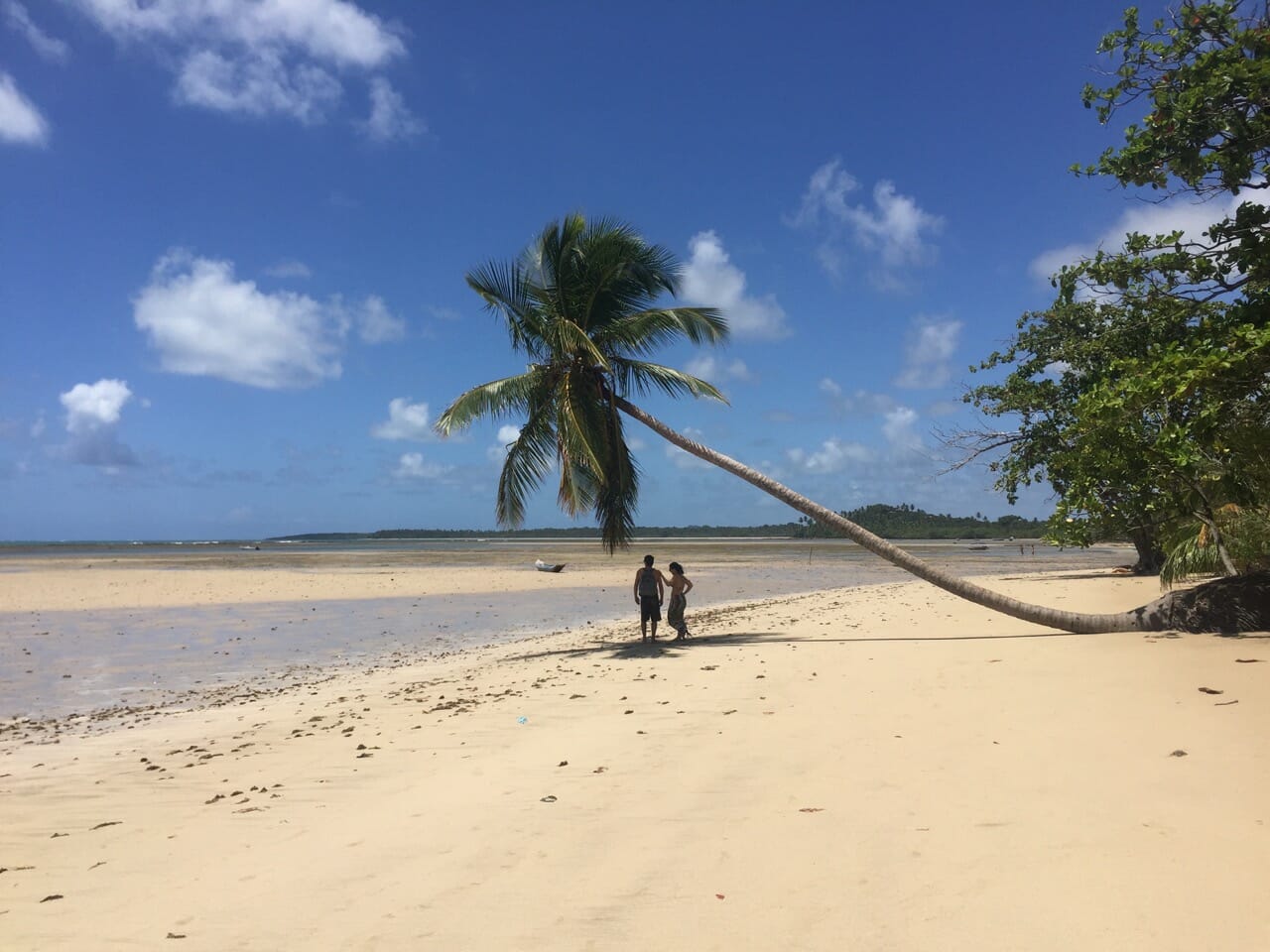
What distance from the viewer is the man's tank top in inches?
534

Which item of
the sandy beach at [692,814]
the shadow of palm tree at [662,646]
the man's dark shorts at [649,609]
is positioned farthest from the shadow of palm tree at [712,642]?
the sandy beach at [692,814]

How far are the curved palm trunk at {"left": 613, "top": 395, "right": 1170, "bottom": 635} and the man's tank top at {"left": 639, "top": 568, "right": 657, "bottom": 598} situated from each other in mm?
2277

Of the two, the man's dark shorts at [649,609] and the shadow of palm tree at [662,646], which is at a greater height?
the man's dark shorts at [649,609]

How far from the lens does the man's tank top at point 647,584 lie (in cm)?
1357

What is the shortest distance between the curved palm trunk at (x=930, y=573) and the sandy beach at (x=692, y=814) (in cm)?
112

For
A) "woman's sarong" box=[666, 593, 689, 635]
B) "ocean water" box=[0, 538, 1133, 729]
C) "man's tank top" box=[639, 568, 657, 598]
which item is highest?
"man's tank top" box=[639, 568, 657, 598]

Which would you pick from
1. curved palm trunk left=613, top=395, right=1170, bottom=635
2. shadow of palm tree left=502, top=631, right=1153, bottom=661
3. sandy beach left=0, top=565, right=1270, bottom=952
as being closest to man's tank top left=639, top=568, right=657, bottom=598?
shadow of palm tree left=502, top=631, right=1153, bottom=661

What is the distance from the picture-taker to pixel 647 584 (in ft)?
44.6

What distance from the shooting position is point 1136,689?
7.04 m

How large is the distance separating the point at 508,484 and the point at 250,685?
16.9 feet

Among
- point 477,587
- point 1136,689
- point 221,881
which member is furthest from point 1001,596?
point 477,587

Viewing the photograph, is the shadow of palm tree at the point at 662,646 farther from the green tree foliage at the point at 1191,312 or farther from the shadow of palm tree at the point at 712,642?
the green tree foliage at the point at 1191,312

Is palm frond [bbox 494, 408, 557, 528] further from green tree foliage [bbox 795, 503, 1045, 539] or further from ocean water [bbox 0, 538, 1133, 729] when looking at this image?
green tree foliage [bbox 795, 503, 1045, 539]

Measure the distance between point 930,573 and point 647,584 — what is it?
4.63m
